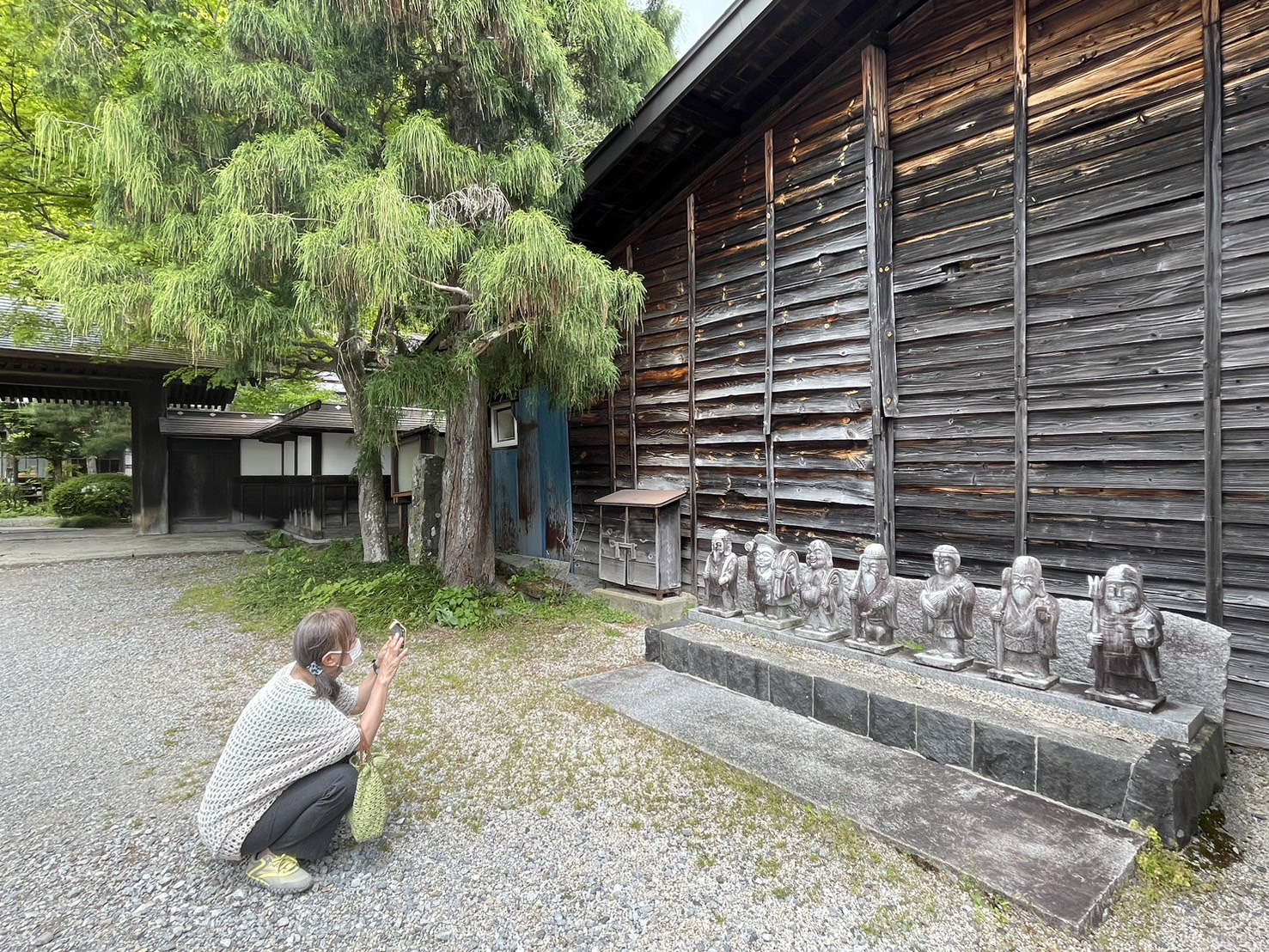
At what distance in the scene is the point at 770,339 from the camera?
19.9 feet

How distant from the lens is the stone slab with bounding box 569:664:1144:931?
222cm

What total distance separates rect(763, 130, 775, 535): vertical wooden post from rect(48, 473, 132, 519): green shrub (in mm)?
20503

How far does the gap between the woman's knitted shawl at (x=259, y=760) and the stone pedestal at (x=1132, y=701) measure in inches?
145

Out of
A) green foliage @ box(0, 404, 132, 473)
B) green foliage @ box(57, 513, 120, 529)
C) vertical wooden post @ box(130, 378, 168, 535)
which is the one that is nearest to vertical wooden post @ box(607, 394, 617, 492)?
vertical wooden post @ box(130, 378, 168, 535)

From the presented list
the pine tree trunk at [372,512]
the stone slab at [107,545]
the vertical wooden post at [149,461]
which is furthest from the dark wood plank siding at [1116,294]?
the vertical wooden post at [149,461]

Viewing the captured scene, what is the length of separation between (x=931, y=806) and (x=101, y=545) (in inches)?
632

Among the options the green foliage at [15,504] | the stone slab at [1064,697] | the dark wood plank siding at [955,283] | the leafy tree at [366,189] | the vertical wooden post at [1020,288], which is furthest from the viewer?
the green foliage at [15,504]

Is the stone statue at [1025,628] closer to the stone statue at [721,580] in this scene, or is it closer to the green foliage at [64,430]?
the stone statue at [721,580]

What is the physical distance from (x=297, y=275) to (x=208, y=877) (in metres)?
4.94

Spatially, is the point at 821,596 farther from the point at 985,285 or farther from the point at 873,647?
the point at 985,285

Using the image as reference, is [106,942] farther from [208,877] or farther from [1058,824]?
[1058,824]

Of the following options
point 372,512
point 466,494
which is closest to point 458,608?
point 466,494

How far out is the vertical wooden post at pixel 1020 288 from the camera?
14.1 ft

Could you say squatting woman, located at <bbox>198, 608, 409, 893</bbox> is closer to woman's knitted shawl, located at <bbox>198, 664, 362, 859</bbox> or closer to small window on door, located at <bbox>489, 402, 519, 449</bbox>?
woman's knitted shawl, located at <bbox>198, 664, 362, 859</bbox>
